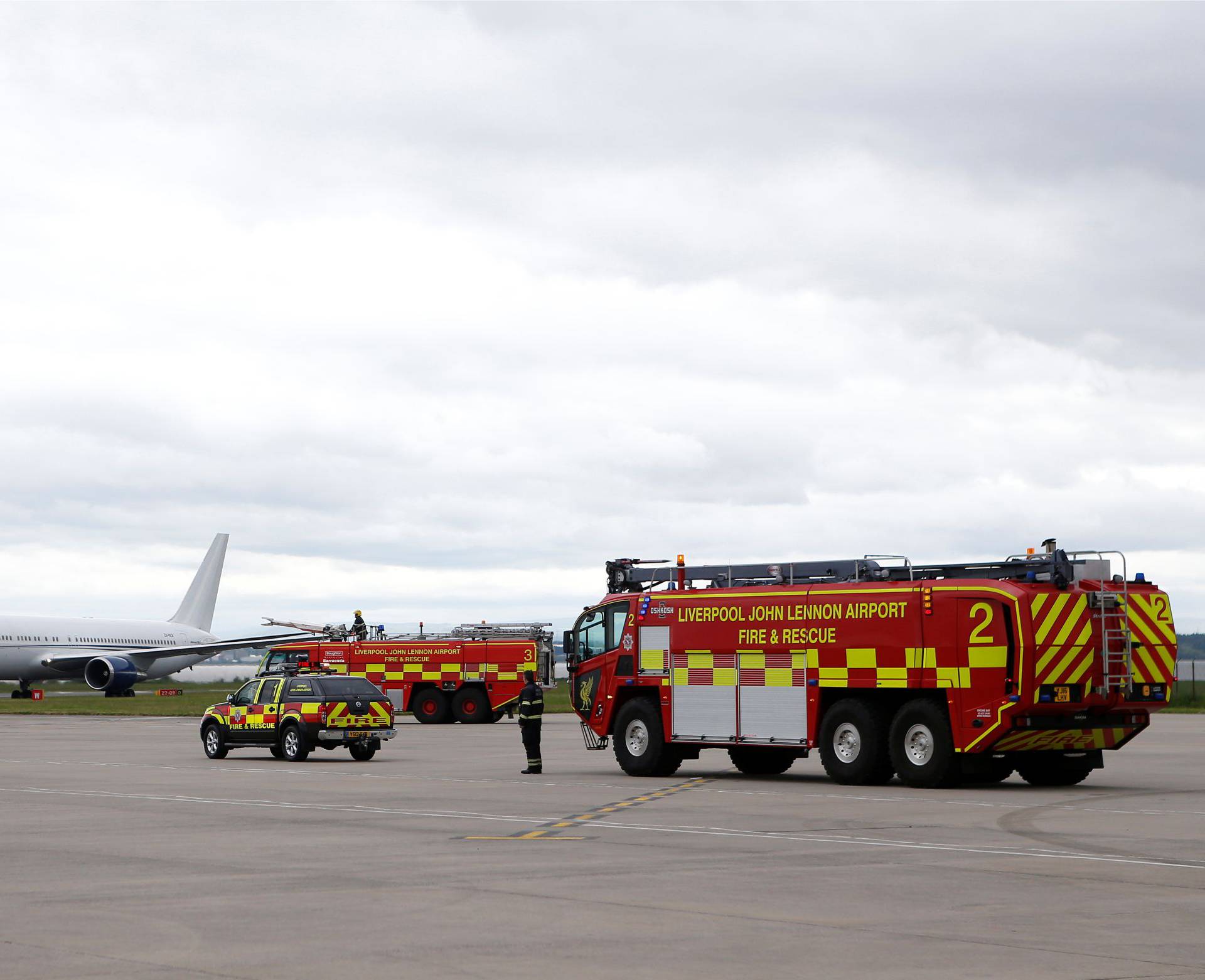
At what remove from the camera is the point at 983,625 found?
23.4 meters

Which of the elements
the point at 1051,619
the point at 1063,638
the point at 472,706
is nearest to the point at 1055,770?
the point at 1063,638

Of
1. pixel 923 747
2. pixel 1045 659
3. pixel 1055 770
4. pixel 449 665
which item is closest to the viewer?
Result: pixel 1045 659

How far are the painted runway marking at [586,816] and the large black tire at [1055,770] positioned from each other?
5059 millimetres

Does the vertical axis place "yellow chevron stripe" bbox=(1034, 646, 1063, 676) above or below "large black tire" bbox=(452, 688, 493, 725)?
above

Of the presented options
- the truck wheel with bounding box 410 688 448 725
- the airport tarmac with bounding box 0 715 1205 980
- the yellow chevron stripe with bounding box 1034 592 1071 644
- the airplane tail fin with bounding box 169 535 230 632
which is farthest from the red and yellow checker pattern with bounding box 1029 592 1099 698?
the airplane tail fin with bounding box 169 535 230 632

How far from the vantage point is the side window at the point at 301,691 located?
32250 mm

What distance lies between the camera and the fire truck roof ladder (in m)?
23.7

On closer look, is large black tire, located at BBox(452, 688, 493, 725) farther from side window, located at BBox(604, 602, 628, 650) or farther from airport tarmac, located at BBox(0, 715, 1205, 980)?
airport tarmac, located at BBox(0, 715, 1205, 980)

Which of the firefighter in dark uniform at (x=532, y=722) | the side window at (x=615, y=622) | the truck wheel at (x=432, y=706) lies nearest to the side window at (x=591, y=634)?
the side window at (x=615, y=622)

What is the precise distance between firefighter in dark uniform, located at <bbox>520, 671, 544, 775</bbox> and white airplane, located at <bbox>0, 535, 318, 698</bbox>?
171ft

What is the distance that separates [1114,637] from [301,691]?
15765mm

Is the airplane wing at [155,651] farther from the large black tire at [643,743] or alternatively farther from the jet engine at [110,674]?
the large black tire at [643,743]

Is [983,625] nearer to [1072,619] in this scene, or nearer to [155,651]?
[1072,619]

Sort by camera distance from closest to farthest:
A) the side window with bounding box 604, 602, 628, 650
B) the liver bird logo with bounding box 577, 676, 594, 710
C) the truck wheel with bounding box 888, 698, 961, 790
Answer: the truck wheel with bounding box 888, 698, 961, 790 → the side window with bounding box 604, 602, 628, 650 → the liver bird logo with bounding box 577, 676, 594, 710
